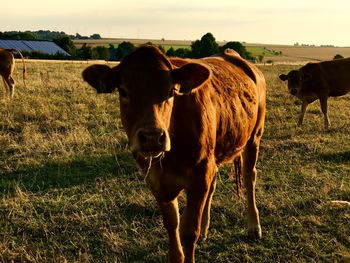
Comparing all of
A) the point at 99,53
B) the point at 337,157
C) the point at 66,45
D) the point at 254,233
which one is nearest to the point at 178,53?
the point at 99,53

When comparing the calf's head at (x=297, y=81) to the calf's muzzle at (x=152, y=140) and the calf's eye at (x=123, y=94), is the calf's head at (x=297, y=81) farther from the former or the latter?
the calf's muzzle at (x=152, y=140)

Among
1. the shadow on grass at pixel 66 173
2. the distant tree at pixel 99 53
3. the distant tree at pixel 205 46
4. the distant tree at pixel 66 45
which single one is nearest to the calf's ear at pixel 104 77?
the shadow on grass at pixel 66 173

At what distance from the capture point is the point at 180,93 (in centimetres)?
324

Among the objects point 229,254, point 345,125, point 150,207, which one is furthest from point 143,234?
point 345,125

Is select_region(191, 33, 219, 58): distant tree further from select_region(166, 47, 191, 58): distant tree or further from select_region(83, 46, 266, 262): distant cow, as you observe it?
select_region(83, 46, 266, 262): distant cow

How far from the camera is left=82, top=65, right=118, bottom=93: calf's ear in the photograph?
10.4 ft

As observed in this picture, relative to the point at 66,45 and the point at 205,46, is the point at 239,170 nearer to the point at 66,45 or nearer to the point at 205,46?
the point at 205,46

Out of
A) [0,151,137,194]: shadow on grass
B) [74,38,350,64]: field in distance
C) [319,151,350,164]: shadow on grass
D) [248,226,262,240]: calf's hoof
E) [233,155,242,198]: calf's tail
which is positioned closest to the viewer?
[248,226,262,240]: calf's hoof

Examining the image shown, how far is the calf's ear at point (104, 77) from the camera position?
125 inches

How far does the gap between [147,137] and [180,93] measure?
2.24ft

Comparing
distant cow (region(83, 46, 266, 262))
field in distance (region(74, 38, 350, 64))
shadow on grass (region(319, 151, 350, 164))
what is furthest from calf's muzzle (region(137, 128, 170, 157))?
field in distance (region(74, 38, 350, 64))

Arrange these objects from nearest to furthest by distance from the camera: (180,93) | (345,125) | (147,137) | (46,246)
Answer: (147,137)
(180,93)
(46,246)
(345,125)

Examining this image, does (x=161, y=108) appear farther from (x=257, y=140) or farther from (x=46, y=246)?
(x=257, y=140)

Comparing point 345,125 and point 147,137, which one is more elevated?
point 147,137
